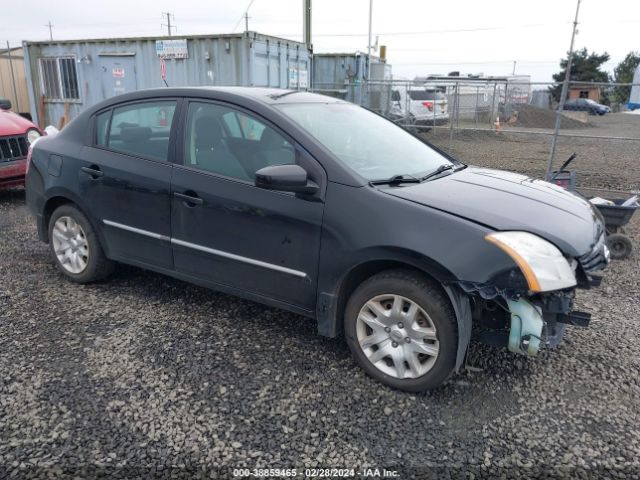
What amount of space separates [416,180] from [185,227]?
1620mm

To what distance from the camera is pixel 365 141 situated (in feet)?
12.0

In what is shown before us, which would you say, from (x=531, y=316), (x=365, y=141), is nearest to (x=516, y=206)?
(x=531, y=316)

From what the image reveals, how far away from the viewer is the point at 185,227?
3.69 m

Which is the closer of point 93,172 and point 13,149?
point 93,172

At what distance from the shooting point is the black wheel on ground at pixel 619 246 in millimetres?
→ 5434

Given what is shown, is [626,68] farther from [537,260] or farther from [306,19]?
[537,260]

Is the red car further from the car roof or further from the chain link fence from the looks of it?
the chain link fence

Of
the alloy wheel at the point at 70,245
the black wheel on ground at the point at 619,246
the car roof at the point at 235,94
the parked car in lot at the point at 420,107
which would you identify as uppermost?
the car roof at the point at 235,94

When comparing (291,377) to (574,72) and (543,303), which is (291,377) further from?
(574,72)

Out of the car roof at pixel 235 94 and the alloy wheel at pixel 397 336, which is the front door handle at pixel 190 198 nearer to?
the car roof at pixel 235 94

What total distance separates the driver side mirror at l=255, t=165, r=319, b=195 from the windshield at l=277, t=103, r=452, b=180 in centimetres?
28

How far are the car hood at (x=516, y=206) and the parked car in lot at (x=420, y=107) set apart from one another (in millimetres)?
12500

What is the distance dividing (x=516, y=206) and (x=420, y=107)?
1526cm

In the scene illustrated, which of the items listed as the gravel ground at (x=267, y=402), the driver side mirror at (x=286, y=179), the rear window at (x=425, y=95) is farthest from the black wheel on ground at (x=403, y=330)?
the rear window at (x=425, y=95)
